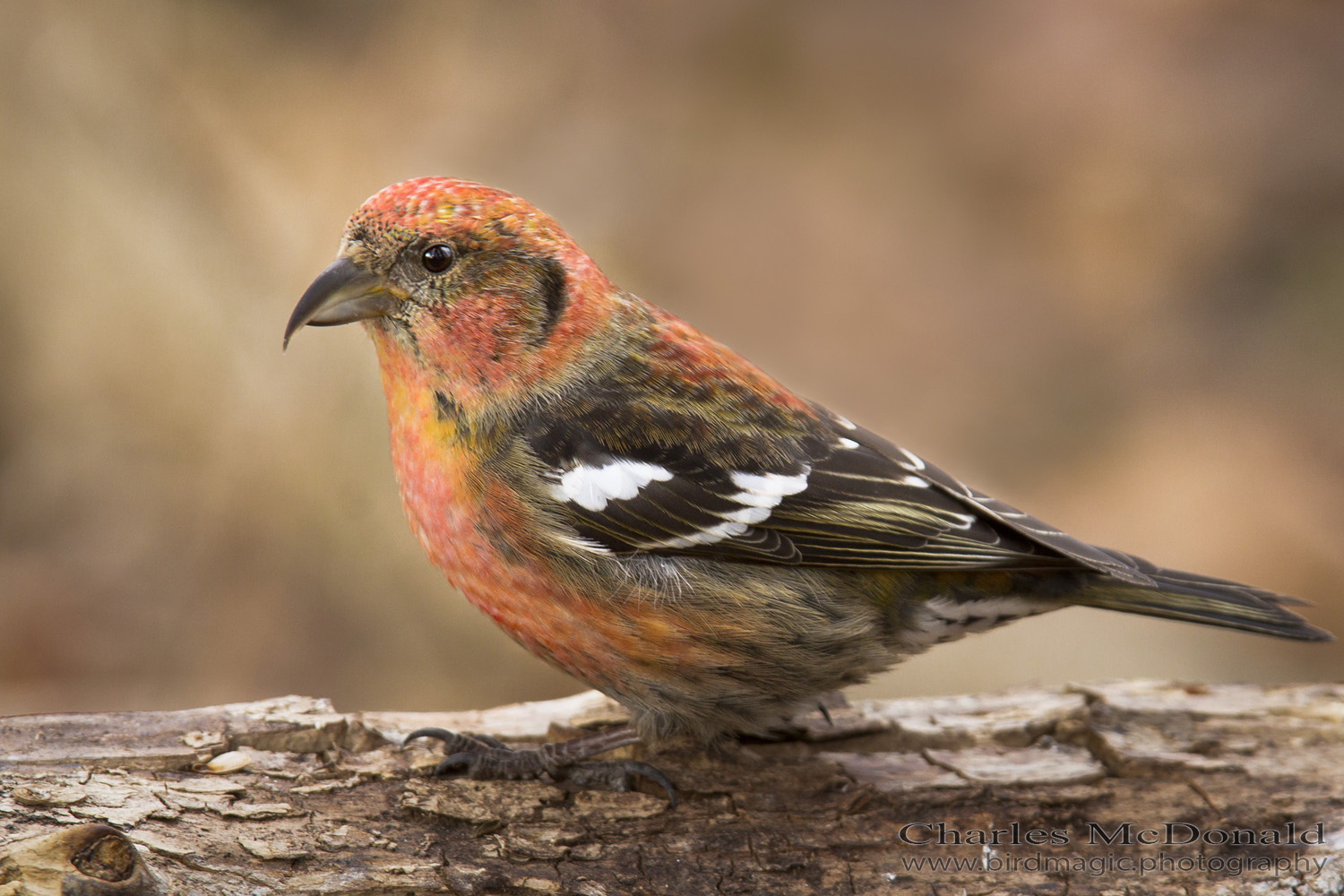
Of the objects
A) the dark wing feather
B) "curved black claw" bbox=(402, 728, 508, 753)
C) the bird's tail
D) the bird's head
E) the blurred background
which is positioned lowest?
"curved black claw" bbox=(402, 728, 508, 753)

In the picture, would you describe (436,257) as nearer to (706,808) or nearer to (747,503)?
(747,503)

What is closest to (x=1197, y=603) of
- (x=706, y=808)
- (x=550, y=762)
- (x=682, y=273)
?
(x=706, y=808)

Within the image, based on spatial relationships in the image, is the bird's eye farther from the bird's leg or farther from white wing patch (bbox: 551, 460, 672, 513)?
the bird's leg

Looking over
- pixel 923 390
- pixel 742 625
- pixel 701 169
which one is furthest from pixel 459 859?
pixel 701 169

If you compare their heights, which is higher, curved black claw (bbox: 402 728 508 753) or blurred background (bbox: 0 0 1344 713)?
→ blurred background (bbox: 0 0 1344 713)

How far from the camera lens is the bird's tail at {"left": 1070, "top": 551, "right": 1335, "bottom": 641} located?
4.14 metres

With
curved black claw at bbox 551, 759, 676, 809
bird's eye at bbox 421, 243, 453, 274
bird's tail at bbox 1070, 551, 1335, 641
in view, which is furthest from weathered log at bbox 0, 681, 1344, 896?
bird's eye at bbox 421, 243, 453, 274

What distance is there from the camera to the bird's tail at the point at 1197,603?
4141 millimetres

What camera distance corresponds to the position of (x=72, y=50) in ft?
22.2

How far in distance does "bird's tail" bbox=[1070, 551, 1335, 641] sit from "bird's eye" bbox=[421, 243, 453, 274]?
8.41 feet

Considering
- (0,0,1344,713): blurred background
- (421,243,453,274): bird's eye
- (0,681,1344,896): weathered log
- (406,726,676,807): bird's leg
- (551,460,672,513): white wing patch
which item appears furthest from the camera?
(0,0,1344,713): blurred background

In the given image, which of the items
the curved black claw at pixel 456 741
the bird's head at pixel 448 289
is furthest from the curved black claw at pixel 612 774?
the bird's head at pixel 448 289

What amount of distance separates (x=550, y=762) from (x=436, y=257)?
1.84 metres

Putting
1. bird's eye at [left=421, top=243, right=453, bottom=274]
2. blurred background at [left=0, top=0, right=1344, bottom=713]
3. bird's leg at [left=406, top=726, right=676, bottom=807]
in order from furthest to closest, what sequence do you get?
blurred background at [left=0, top=0, right=1344, bottom=713] → bird's leg at [left=406, top=726, right=676, bottom=807] → bird's eye at [left=421, top=243, right=453, bottom=274]
